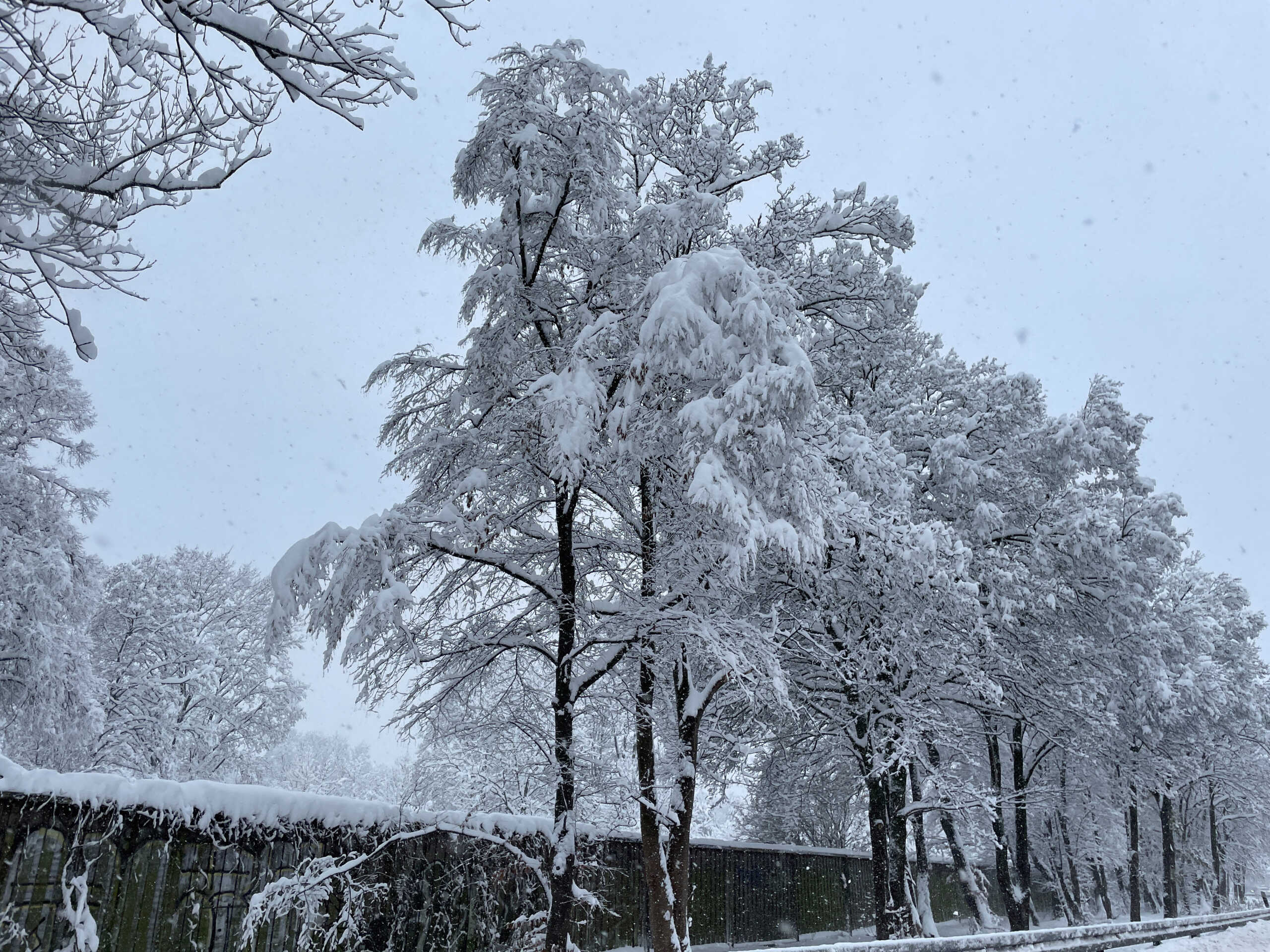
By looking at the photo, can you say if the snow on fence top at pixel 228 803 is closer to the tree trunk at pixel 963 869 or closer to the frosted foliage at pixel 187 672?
the tree trunk at pixel 963 869

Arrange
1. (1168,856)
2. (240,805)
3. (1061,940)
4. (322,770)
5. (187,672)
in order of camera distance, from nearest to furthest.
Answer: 1. (240,805)
2. (1061,940)
3. (187,672)
4. (1168,856)
5. (322,770)

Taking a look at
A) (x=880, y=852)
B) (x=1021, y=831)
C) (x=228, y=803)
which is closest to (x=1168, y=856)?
(x=1021, y=831)

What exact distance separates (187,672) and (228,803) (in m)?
19.1

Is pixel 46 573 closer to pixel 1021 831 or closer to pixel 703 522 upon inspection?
pixel 703 522

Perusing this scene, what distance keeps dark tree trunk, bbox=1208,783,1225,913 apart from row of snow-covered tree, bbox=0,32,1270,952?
744 inches

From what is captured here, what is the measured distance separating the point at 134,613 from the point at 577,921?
60.1ft

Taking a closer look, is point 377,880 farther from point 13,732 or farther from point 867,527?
point 13,732

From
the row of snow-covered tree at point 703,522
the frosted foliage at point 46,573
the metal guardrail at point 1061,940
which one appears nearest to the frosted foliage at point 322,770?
the frosted foliage at point 46,573

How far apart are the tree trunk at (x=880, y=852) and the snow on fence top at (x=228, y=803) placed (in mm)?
7043

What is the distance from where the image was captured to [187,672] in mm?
23953

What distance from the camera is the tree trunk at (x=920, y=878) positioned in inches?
603

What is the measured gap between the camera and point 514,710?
9.49 meters

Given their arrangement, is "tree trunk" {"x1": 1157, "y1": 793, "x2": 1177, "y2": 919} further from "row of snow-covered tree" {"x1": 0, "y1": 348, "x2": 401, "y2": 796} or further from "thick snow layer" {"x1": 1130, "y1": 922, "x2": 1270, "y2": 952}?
"row of snow-covered tree" {"x1": 0, "y1": 348, "x2": 401, "y2": 796}

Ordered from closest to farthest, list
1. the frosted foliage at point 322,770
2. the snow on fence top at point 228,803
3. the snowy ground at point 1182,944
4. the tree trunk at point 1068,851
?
the snow on fence top at point 228,803
the snowy ground at point 1182,944
the tree trunk at point 1068,851
the frosted foliage at point 322,770
